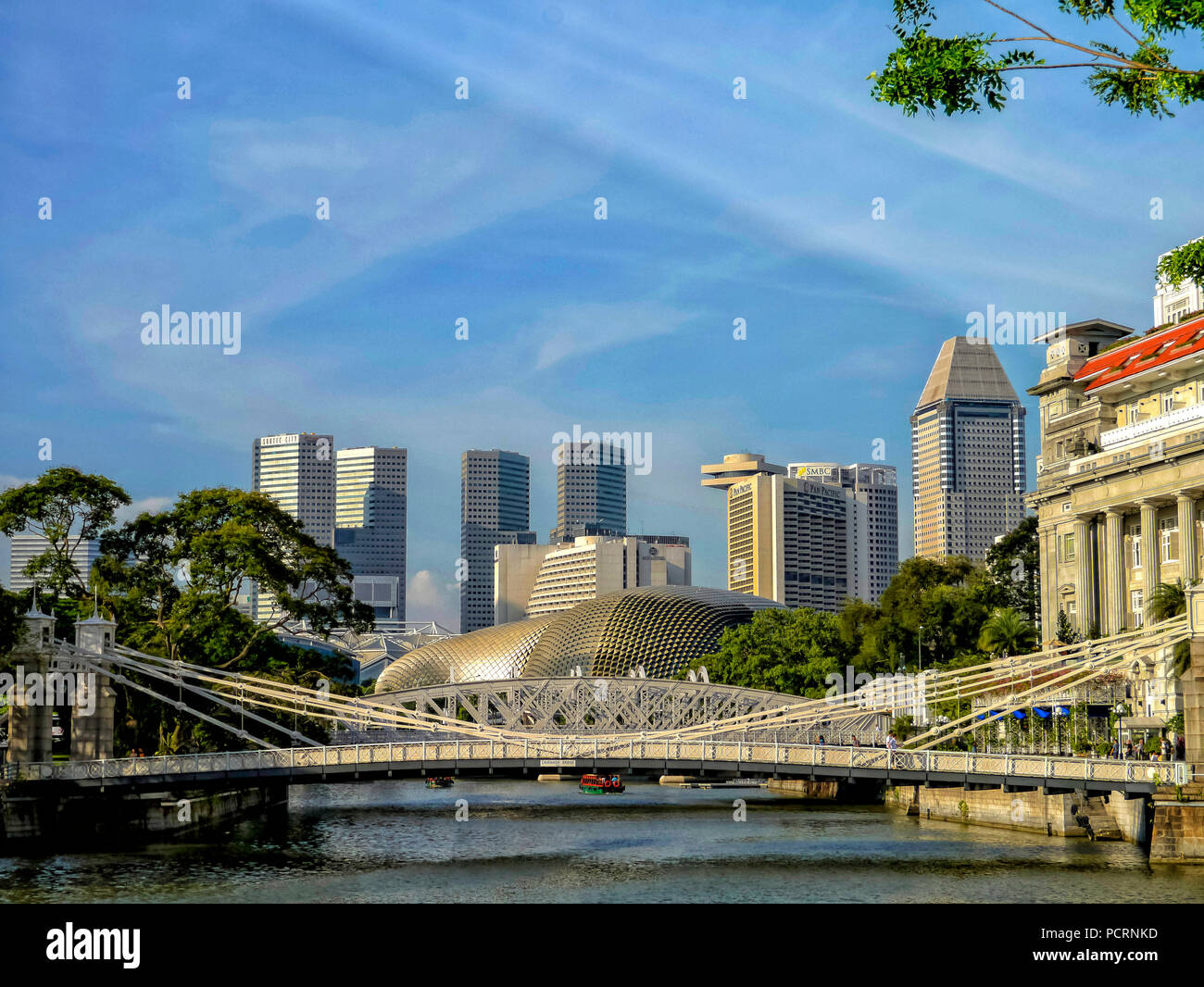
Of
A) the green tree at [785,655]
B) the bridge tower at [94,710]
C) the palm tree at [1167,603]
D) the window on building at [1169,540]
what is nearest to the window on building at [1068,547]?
the window on building at [1169,540]

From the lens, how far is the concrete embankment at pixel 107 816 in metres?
55.8

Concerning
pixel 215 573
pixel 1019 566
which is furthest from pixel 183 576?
pixel 1019 566

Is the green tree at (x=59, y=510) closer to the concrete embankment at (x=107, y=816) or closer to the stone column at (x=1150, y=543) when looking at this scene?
the concrete embankment at (x=107, y=816)

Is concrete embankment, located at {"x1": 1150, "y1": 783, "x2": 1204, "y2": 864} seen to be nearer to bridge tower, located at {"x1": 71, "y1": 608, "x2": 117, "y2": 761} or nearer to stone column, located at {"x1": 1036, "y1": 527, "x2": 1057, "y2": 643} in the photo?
bridge tower, located at {"x1": 71, "y1": 608, "x2": 117, "y2": 761}

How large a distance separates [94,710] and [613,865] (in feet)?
73.6

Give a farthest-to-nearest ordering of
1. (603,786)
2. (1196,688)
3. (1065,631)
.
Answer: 1. (603,786)
2. (1065,631)
3. (1196,688)

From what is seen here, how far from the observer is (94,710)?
209ft

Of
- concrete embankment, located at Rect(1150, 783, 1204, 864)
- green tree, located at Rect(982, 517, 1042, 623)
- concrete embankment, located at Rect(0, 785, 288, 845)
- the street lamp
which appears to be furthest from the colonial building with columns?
concrete embankment, located at Rect(0, 785, 288, 845)

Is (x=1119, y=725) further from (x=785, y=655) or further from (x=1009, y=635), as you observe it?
(x=785, y=655)

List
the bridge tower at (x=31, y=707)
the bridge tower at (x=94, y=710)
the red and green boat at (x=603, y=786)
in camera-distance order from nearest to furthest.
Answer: the bridge tower at (x=31, y=707) < the bridge tower at (x=94, y=710) < the red and green boat at (x=603, y=786)

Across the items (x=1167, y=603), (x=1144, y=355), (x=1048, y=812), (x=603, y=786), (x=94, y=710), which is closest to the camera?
(x=1048, y=812)

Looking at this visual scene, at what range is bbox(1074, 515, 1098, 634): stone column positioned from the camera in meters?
88.9

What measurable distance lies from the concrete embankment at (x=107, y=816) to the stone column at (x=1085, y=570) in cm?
4788

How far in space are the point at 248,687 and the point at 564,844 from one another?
48.6 feet
